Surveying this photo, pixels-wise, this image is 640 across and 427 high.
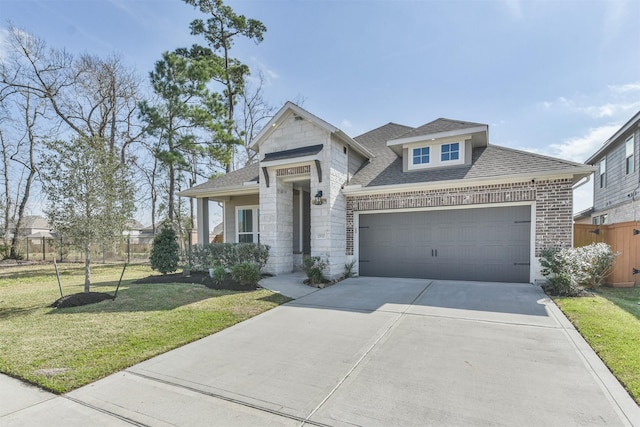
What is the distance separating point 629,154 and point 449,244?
9.91m

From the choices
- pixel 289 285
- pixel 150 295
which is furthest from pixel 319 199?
pixel 150 295

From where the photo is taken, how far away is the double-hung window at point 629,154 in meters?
12.0

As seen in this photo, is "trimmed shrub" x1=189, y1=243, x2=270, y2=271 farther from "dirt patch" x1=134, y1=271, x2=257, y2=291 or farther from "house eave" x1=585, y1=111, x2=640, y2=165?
"house eave" x1=585, y1=111, x2=640, y2=165

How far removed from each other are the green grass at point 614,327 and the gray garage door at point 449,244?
2096 millimetres

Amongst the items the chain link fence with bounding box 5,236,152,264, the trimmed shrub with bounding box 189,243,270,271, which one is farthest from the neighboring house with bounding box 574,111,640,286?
the chain link fence with bounding box 5,236,152,264

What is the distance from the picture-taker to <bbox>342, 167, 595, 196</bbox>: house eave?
7.75 m

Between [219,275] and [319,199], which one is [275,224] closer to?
[319,199]

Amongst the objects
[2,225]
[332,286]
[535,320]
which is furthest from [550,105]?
[2,225]

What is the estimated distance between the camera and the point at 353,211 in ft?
34.4

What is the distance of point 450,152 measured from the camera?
998 cm

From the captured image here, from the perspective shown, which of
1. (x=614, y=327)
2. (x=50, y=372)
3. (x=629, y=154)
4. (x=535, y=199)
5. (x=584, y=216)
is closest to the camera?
(x=50, y=372)

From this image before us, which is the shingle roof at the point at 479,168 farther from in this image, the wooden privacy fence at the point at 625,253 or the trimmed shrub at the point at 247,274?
the trimmed shrub at the point at 247,274

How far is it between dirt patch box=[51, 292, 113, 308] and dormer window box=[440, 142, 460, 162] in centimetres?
1038

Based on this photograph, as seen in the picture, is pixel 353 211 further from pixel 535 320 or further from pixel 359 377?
pixel 359 377
